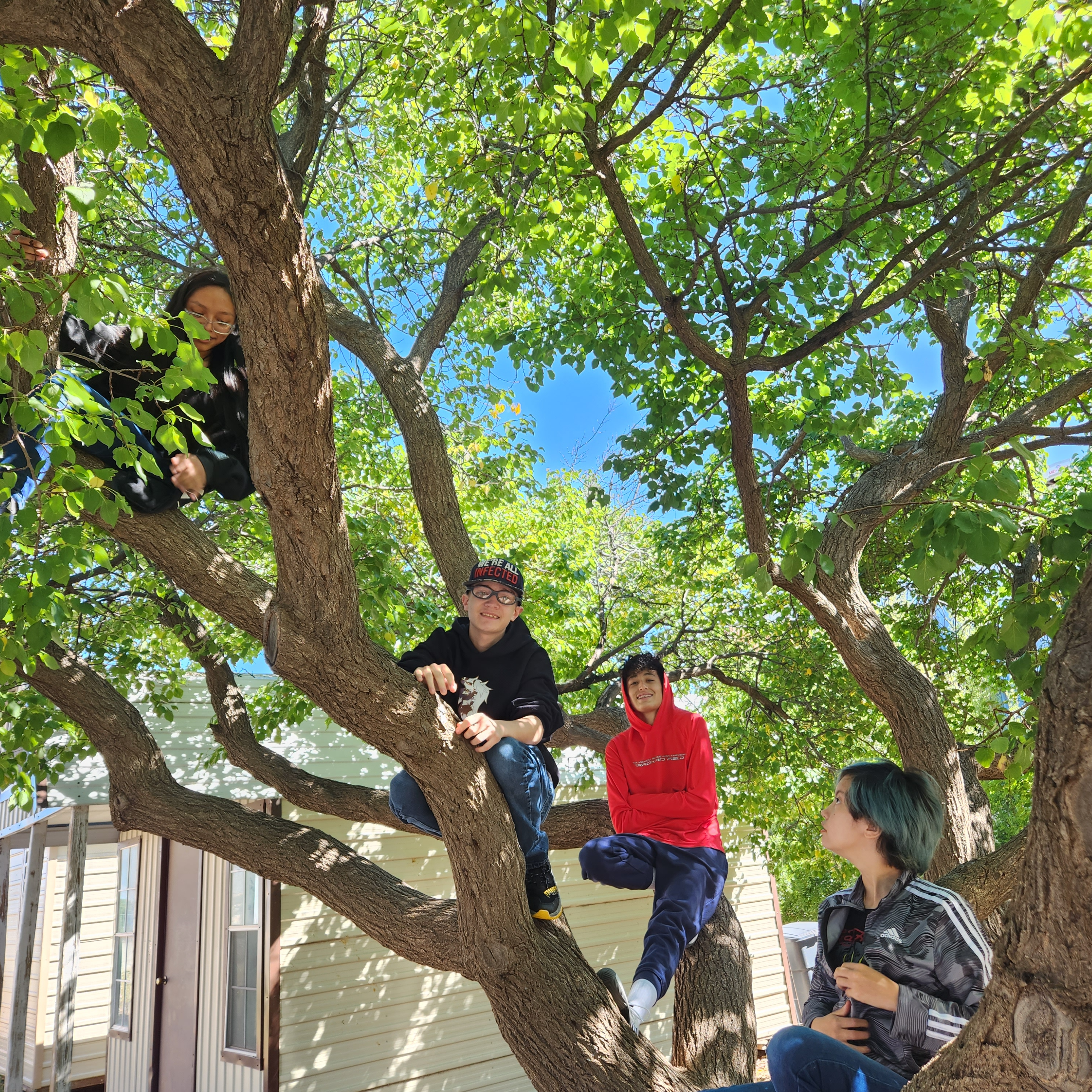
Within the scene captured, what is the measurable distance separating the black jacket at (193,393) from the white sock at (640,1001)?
245 cm

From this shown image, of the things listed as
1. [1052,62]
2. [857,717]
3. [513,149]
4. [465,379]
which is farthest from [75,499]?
[857,717]

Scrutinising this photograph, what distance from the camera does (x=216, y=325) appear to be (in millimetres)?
3305

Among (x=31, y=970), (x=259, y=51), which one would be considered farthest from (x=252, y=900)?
(x=259, y=51)

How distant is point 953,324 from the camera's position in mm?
6250

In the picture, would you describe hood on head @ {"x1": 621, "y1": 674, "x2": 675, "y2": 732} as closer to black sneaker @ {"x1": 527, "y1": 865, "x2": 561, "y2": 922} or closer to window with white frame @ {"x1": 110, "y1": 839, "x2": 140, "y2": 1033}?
black sneaker @ {"x1": 527, "y1": 865, "x2": 561, "y2": 922}

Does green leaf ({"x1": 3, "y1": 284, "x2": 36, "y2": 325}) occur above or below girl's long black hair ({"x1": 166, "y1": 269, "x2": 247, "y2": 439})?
below

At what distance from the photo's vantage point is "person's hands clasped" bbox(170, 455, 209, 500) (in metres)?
2.95

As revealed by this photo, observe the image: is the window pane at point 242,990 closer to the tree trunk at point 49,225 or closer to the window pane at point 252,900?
the window pane at point 252,900

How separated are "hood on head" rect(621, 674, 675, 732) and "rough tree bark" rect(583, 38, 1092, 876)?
3.04 feet

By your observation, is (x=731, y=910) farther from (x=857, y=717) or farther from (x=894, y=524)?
(x=894, y=524)

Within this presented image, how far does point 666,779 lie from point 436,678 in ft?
6.97

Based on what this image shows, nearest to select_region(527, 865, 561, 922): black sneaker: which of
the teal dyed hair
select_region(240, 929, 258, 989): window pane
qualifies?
the teal dyed hair

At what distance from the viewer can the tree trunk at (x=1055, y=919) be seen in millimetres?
1202

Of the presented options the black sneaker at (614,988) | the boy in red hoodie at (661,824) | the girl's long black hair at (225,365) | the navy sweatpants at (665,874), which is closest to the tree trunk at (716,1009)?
the boy in red hoodie at (661,824)
